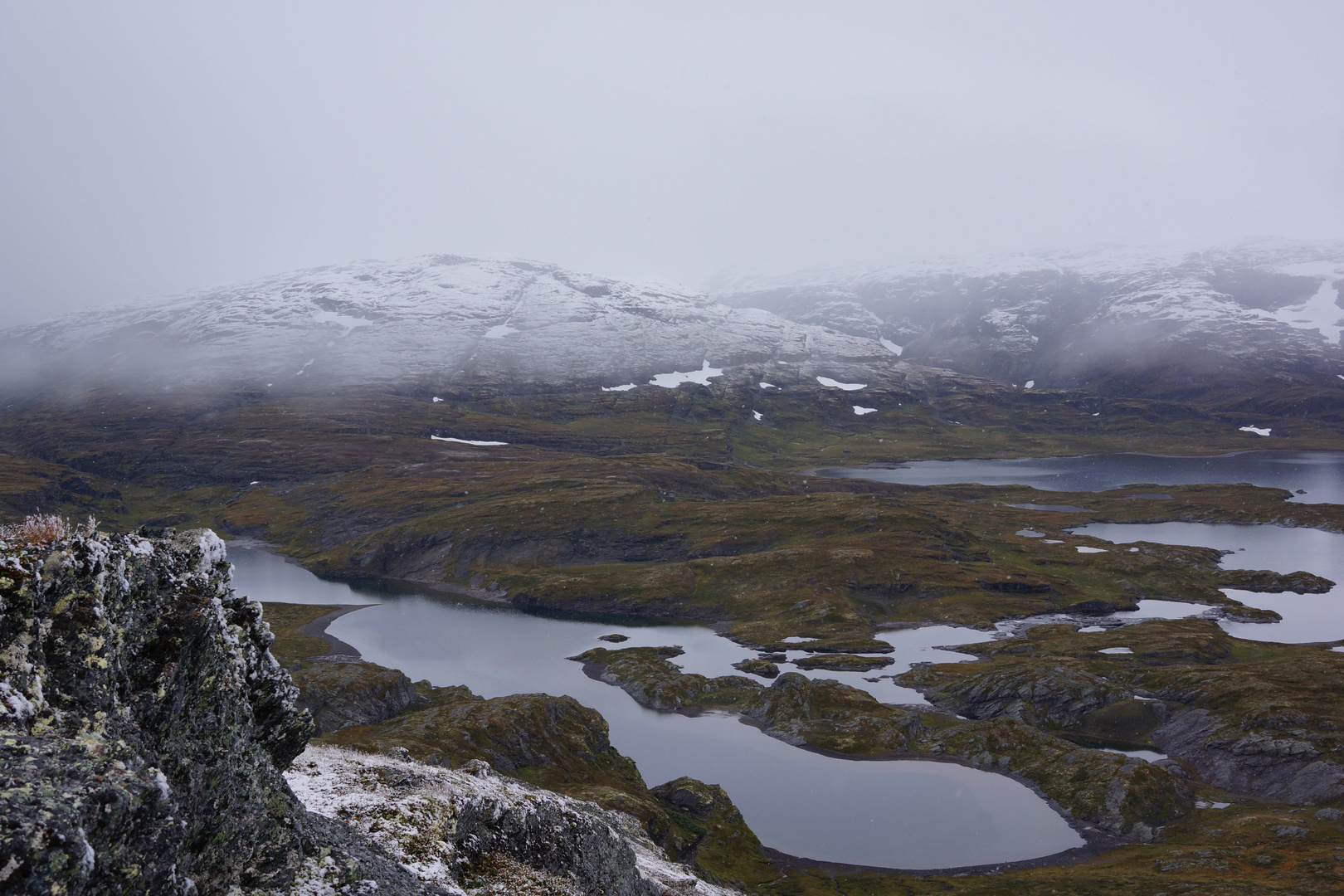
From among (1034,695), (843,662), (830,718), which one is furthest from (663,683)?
(1034,695)

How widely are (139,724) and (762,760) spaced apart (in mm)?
77319

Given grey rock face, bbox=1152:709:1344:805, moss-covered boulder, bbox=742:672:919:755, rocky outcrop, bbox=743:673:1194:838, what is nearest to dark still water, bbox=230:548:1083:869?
rocky outcrop, bbox=743:673:1194:838

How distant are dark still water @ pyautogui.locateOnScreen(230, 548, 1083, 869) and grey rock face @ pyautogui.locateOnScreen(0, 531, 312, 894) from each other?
58236 millimetres

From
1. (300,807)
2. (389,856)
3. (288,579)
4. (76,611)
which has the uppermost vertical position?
(76,611)

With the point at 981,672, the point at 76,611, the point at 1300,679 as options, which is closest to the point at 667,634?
the point at 981,672

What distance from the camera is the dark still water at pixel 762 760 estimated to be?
65.8 metres

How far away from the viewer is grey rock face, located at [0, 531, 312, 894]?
9.06 metres

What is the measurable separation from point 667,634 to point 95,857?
121867 millimetres

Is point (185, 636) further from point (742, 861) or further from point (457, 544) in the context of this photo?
point (457, 544)

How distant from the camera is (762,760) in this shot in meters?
81.9

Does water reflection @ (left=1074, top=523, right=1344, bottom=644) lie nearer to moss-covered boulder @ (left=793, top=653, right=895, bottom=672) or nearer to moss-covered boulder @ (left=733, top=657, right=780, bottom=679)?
moss-covered boulder @ (left=793, top=653, right=895, bottom=672)

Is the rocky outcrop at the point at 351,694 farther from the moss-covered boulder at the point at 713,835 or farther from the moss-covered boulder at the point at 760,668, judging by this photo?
the moss-covered boulder at the point at 760,668

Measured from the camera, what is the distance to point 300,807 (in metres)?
18.1

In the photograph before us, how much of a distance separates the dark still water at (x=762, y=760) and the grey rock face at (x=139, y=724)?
58236mm
